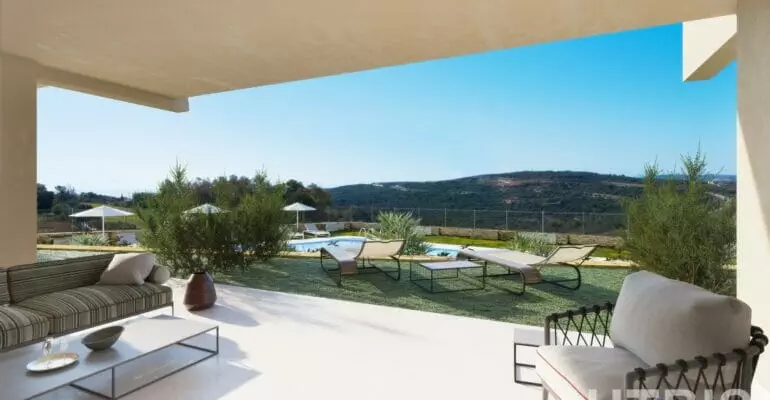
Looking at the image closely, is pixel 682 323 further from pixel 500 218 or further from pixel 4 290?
pixel 500 218

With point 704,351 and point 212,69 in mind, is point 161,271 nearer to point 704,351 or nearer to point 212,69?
point 212,69

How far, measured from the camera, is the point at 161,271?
13.8 ft

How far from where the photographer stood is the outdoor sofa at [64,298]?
296 centimetres

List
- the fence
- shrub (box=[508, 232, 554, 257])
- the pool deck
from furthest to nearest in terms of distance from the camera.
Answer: the fence → shrub (box=[508, 232, 554, 257]) → the pool deck

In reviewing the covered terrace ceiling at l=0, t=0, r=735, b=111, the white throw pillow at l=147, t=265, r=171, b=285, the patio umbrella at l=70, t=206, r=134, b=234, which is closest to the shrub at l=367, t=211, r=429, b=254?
the covered terrace ceiling at l=0, t=0, r=735, b=111

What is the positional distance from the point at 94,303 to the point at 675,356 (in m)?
4.06

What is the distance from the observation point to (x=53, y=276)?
3.72 meters

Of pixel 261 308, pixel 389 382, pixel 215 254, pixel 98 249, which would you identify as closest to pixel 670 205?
pixel 389 382

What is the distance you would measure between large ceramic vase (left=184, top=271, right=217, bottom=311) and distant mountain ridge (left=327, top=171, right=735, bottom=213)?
1264 centimetres

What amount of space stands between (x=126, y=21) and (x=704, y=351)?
452 cm

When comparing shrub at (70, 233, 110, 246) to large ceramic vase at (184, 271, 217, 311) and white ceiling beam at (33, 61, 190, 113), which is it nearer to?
white ceiling beam at (33, 61, 190, 113)

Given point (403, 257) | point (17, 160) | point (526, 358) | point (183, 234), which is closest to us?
point (526, 358)

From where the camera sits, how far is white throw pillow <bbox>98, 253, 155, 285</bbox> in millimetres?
3949

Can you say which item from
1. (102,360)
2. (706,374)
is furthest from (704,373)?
(102,360)
